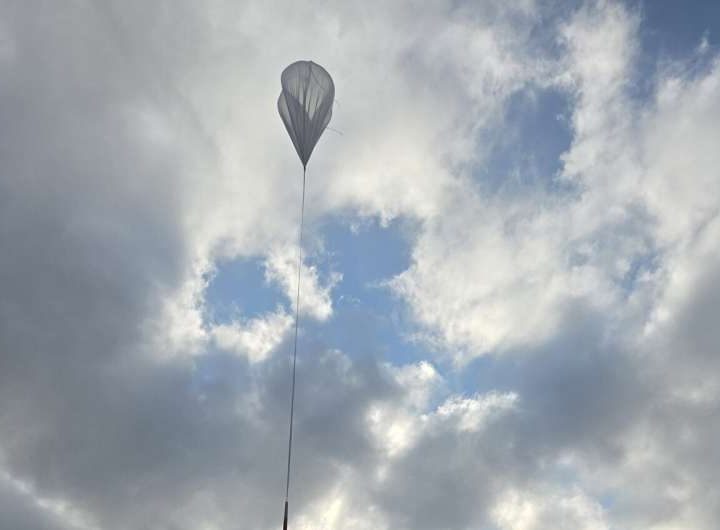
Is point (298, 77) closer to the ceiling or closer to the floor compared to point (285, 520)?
closer to the ceiling

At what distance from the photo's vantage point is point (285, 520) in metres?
27.7

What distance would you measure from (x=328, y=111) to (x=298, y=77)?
13.0 ft

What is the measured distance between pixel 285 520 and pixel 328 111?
3277cm

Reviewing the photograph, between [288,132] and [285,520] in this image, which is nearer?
[285,520]

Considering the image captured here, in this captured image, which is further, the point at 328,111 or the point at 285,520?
the point at 328,111

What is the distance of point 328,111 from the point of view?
44.1 m

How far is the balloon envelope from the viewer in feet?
136

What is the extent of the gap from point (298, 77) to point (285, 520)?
111 ft

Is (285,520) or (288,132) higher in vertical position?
(288,132)

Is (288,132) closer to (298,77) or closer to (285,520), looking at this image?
(298,77)

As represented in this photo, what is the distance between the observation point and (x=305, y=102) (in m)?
41.4

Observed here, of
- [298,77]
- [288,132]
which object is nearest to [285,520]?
[288,132]

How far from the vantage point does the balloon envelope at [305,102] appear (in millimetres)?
41312

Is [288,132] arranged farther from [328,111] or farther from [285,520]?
[285,520]
